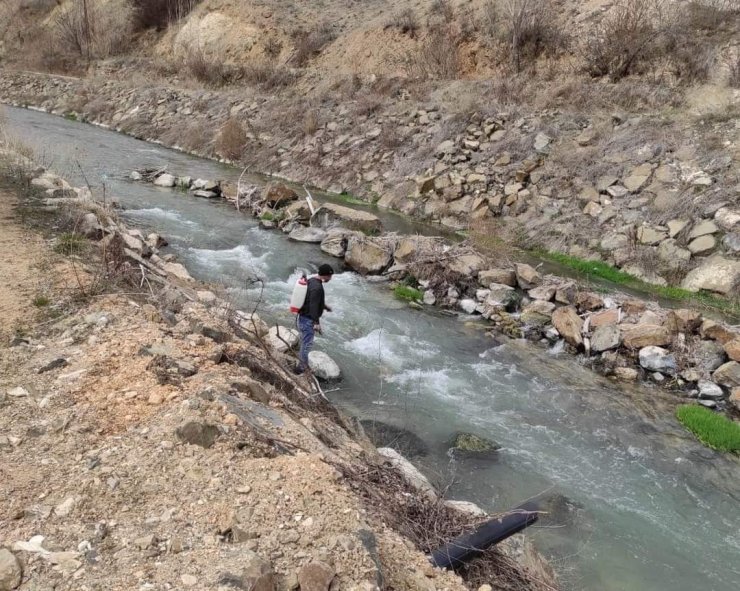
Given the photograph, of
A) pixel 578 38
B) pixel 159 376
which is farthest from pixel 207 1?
pixel 159 376

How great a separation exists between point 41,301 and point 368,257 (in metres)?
7.25

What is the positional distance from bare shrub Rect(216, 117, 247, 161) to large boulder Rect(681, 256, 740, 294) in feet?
54.6

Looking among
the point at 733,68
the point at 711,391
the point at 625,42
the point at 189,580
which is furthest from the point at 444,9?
the point at 189,580

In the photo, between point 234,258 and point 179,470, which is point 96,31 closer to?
point 234,258

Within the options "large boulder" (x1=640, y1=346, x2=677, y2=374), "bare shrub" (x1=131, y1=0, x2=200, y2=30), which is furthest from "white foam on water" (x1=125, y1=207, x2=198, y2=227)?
"bare shrub" (x1=131, y1=0, x2=200, y2=30)

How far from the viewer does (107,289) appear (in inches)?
268

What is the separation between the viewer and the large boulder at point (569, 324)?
9.63 m

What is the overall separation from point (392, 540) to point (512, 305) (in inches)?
311

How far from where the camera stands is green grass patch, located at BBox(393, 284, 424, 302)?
36.8ft

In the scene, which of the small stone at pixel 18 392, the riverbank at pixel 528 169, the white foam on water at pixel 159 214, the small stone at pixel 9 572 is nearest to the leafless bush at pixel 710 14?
the riverbank at pixel 528 169

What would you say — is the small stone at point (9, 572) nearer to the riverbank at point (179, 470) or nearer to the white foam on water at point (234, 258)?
the riverbank at point (179, 470)

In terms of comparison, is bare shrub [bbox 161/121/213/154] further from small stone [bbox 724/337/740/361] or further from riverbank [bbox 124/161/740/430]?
small stone [bbox 724/337/740/361]

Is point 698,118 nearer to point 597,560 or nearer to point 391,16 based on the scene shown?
point 597,560

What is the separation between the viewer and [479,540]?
391 cm
